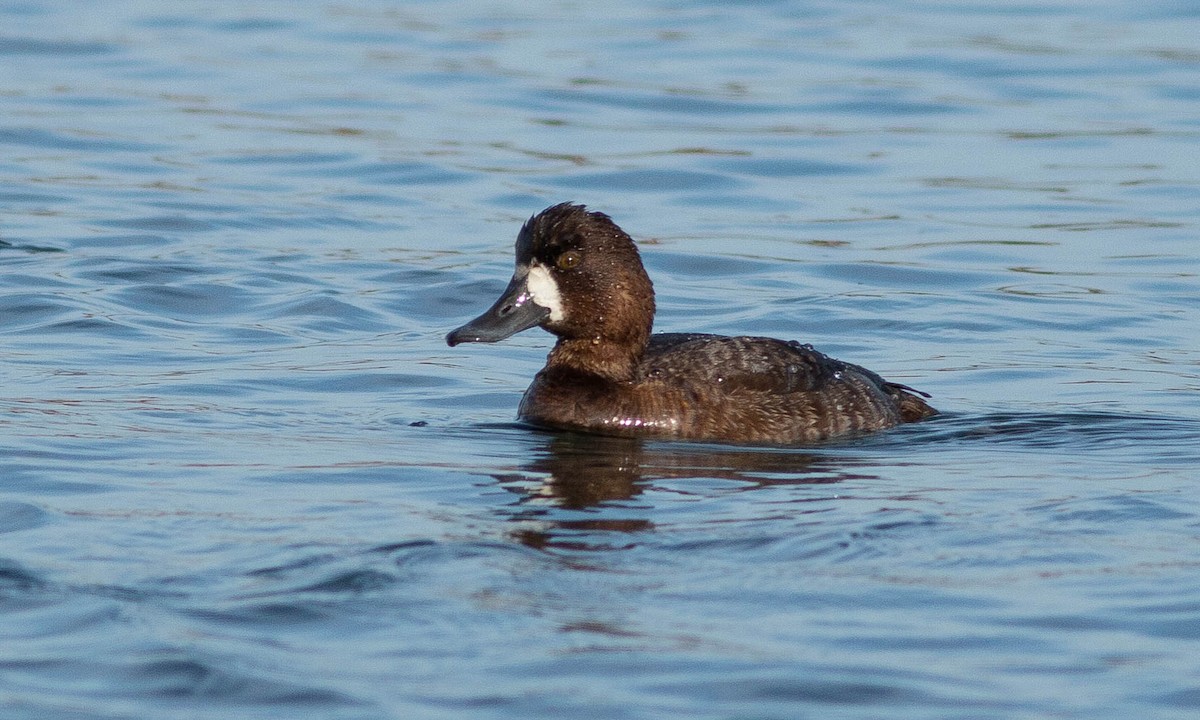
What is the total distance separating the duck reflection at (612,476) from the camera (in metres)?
7.24

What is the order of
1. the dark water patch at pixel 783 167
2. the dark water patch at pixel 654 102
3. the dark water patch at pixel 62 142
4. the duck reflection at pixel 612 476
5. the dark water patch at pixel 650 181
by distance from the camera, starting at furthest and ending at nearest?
the dark water patch at pixel 654 102
the dark water patch at pixel 62 142
the dark water patch at pixel 783 167
the dark water patch at pixel 650 181
the duck reflection at pixel 612 476

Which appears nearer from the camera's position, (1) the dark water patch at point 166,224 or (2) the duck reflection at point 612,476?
(2) the duck reflection at point 612,476

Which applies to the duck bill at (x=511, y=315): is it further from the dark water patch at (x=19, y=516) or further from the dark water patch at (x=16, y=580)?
the dark water patch at (x=16, y=580)

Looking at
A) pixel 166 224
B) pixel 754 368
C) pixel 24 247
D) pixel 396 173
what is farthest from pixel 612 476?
pixel 396 173

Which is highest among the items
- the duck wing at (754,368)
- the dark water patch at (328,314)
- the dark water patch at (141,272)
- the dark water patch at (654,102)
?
the dark water patch at (654,102)

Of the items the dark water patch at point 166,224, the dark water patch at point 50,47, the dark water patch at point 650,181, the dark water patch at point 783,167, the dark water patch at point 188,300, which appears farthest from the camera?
the dark water patch at point 50,47

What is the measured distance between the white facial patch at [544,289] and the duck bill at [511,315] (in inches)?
0.8

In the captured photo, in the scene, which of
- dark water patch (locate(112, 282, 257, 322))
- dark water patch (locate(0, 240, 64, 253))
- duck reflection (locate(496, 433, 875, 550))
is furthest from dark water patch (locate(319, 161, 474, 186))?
duck reflection (locate(496, 433, 875, 550))

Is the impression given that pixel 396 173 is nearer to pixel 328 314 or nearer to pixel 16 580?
pixel 328 314

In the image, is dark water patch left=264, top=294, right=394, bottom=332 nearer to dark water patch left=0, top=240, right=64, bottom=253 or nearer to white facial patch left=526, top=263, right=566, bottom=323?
dark water patch left=0, top=240, right=64, bottom=253

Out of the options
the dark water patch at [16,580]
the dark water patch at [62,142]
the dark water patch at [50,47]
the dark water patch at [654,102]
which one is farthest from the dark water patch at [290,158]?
the dark water patch at [16,580]

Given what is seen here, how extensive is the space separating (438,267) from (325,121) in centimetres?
538

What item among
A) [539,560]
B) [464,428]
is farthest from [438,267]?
[539,560]

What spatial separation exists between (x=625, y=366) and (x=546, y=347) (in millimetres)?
2453
